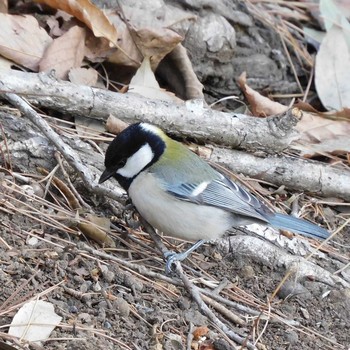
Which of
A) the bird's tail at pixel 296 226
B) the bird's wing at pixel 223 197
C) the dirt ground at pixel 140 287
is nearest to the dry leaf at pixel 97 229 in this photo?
the dirt ground at pixel 140 287

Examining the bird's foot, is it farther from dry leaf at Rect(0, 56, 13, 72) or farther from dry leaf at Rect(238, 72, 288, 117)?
dry leaf at Rect(238, 72, 288, 117)

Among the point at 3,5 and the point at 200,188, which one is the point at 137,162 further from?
the point at 3,5

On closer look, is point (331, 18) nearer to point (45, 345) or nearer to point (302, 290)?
point (302, 290)

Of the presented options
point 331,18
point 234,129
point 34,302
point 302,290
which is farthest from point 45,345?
point 331,18

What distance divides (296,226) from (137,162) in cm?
77

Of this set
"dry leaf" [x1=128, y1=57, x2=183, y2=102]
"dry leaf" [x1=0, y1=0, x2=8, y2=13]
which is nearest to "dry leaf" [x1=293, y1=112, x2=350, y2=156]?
"dry leaf" [x1=128, y1=57, x2=183, y2=102]

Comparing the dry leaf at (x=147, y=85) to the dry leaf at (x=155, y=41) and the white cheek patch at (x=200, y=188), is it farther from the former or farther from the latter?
the white cheek patch at (x=200, y=188)

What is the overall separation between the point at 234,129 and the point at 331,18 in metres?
1.52

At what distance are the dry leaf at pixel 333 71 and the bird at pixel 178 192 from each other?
144cm

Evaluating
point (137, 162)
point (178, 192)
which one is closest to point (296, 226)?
point (178, 192)

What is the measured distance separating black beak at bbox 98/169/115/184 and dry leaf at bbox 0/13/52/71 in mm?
880

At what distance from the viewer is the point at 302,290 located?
3.49 metres

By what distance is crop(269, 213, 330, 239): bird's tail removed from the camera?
141 inches

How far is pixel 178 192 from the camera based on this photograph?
11.3ft
